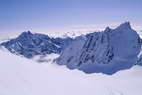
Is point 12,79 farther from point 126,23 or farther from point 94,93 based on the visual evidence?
point 126,23

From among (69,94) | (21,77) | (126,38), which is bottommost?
(69,94)

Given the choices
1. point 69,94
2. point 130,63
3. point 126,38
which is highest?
point 126,38

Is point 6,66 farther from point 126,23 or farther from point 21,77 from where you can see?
point 126,23

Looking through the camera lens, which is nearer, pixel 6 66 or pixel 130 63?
pixel 6 66

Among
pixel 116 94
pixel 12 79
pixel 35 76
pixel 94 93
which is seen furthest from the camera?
pixel 116 94

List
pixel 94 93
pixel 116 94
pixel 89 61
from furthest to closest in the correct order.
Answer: pixel 89 61, pixel 116 94, pixel 94 93

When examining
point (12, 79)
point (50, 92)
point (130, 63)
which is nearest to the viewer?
point (12, 79)

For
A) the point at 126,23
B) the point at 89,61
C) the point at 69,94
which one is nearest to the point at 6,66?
the point at 69,94

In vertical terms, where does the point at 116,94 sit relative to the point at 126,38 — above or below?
below

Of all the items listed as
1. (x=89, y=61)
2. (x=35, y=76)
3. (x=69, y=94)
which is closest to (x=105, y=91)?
(x=69, y=94)
